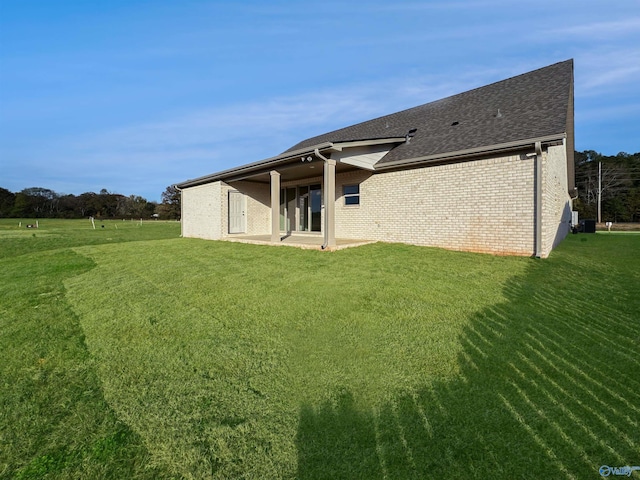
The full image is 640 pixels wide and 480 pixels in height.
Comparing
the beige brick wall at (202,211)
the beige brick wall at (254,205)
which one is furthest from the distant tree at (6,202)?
the beige brick wall at (254,205)

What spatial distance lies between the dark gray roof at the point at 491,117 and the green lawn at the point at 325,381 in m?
4.87

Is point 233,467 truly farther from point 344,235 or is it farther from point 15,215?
point 15,215

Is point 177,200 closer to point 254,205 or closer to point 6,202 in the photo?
point 6,202

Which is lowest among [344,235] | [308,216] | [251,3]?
[344,235]

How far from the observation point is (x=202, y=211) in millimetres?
15391

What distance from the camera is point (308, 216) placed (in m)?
13.7

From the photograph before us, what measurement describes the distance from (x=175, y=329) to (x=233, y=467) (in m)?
2.32

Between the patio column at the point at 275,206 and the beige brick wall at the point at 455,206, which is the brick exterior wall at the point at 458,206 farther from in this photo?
the patio column at the point at 275,206

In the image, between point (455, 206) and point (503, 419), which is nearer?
point (503, 419)

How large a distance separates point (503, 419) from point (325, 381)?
4.22 feet

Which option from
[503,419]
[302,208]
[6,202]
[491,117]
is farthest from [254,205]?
[6,202]

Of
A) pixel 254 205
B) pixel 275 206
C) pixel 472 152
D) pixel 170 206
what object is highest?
pixel 170 206

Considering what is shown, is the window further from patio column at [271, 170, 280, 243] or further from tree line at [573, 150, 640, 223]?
tree line at [573, 150, 640, 223]

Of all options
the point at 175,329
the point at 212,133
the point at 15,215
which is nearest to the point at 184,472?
the point at 175,329
